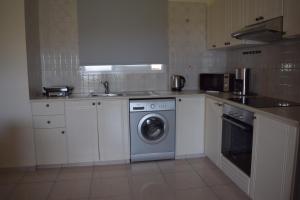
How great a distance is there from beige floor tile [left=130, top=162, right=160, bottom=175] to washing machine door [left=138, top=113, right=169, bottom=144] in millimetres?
283

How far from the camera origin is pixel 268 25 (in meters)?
2.09

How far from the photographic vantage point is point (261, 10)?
2.29 meters

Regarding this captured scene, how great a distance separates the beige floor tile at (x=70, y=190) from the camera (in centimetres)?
236

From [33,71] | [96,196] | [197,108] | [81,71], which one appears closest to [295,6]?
[197,108]

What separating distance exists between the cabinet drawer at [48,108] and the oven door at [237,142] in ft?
6.16

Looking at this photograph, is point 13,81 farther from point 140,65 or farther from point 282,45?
point 282,45

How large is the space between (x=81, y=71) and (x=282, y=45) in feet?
8.22

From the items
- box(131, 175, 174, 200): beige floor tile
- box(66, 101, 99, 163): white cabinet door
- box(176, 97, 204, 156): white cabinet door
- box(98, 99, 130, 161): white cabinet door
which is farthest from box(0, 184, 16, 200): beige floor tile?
box(176, 97, 204, 156): white cabinet door

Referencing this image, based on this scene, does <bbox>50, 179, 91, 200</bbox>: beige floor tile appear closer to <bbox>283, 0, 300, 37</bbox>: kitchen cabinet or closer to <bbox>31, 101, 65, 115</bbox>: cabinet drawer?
<bbox>31, 101, 65, 115</bbox>: cabinet drawer

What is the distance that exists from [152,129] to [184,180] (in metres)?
0.76

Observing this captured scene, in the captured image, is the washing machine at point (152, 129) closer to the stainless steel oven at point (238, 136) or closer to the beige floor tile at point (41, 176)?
the stainless steel oven at point (238, 136)

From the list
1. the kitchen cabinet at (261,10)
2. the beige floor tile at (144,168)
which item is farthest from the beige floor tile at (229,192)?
the kitchen cabinet at (261,10)

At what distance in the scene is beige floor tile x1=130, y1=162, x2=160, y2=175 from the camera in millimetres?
2865

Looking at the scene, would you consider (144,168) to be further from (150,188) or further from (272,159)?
(272,159)
